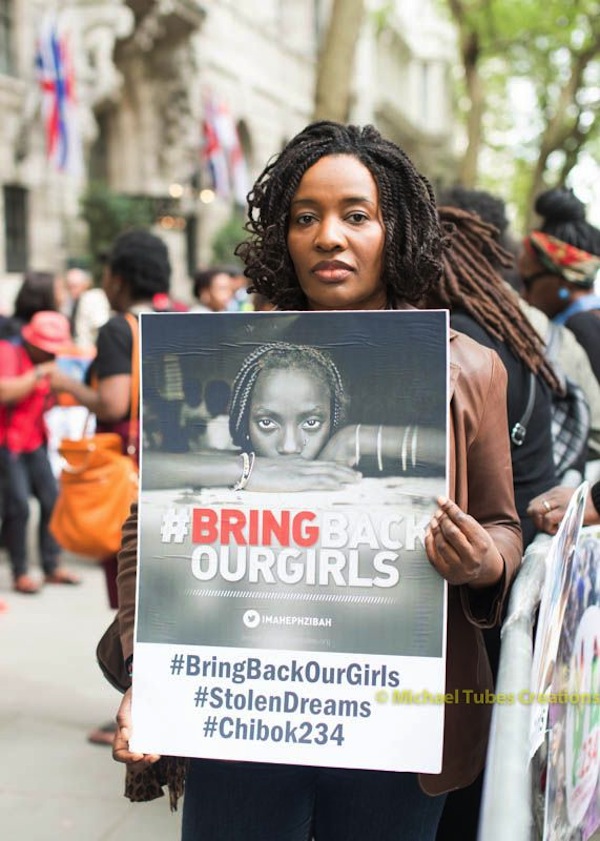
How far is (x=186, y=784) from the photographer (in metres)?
1.92

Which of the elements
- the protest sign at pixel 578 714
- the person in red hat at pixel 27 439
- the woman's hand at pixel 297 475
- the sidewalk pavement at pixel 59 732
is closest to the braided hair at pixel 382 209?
the woman's hand at pixel 297 475

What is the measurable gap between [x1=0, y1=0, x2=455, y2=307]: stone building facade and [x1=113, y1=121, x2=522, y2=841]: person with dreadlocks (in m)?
13.8

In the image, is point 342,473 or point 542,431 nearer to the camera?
point 342,473

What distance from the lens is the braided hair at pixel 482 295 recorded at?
265cm

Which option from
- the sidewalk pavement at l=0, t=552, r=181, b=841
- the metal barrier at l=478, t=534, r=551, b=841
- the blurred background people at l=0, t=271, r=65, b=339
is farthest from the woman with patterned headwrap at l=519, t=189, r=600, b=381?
the blurred background people at l=0, t=271, r=65, b=339

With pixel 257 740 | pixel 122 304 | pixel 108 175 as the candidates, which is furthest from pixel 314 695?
pixel 108 175

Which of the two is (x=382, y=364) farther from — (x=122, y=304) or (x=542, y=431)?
(x=122, y=304)

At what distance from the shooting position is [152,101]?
21344 mm

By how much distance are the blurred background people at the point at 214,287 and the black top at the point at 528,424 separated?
19.3ft

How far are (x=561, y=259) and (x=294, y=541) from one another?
2714 mm

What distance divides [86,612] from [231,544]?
15.9 feet

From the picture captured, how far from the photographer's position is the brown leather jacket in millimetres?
1751

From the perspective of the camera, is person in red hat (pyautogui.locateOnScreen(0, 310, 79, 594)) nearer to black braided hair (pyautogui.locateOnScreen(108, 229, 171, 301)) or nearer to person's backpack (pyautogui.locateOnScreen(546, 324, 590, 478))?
black braided hair (pyautogui.locateOnScreen(108, 229, 171, 301))

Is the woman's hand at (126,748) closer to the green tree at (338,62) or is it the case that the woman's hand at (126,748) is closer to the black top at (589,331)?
the black top at (589,331)
